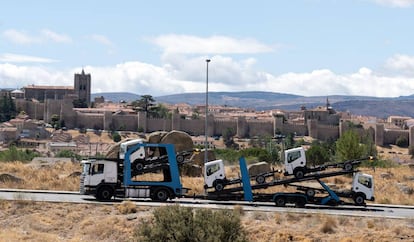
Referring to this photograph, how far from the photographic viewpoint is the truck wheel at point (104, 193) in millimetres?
24391

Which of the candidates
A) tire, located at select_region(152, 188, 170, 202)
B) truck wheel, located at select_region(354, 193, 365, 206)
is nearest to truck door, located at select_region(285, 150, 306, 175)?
truck wheel, located at select_region(354, 193, 365, 206)

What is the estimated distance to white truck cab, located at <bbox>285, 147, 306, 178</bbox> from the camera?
24031mm

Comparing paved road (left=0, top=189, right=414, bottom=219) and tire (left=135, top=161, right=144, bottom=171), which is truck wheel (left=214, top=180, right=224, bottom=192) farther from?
tire (left=135, top=161, right=144, bottom=171)

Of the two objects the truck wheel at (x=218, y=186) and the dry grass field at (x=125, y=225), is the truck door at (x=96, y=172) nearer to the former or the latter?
the dry grass field at (x=125, y=225)

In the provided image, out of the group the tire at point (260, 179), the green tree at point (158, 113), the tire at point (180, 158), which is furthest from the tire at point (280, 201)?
the green tree at point (158, 113)

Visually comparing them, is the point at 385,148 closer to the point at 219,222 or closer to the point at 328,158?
the point at 328,158

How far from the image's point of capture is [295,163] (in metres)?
24.2

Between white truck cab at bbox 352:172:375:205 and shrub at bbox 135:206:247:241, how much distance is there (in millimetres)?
7365

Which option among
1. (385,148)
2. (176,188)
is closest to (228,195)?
(176,188)

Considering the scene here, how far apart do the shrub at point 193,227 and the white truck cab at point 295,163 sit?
258 inches

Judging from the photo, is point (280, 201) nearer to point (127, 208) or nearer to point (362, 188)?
point (362, 188)

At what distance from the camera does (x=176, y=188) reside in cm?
2444

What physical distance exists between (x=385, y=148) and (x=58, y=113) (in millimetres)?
68293

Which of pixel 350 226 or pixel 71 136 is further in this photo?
pixel 71 136
